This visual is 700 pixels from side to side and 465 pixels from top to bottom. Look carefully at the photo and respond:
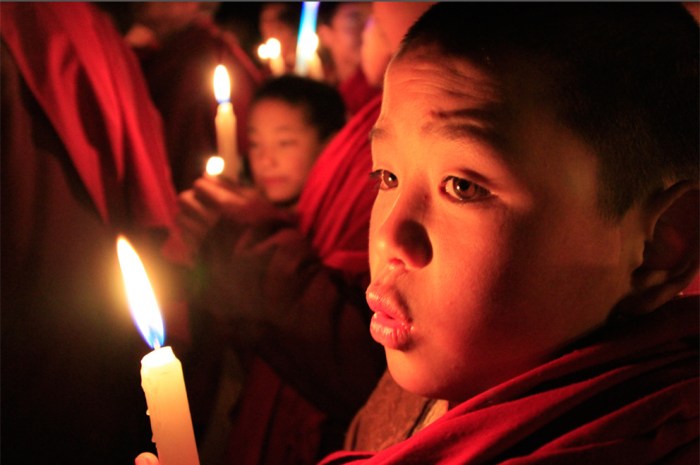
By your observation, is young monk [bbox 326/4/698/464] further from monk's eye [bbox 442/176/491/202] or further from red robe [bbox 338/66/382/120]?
red robe [bbox 338/66/382/120]

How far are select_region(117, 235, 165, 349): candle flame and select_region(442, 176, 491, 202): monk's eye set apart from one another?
358 mm

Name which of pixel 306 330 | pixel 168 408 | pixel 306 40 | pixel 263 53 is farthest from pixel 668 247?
pixel 263 53

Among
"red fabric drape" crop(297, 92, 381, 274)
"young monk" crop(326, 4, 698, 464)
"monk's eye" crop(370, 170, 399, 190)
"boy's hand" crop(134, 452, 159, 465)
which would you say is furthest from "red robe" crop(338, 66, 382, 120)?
"boy's hand" crop(134, 452, 159, 465)

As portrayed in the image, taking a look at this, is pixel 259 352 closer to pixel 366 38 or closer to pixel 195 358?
pixel 195 358

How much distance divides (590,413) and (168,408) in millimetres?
440

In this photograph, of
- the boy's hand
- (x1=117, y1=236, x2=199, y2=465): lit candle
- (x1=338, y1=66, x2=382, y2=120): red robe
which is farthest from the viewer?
(x1=338, y1=66, x2=382, y2=120): red robe

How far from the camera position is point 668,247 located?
709 mm

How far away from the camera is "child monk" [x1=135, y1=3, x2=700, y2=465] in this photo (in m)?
0.66

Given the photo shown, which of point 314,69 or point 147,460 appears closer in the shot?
point 147,460

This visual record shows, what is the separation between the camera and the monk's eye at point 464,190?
0.68 meters

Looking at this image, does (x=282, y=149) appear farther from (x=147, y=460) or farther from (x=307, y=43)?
(x=147, y=460)

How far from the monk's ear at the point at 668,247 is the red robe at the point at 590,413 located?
36 mm

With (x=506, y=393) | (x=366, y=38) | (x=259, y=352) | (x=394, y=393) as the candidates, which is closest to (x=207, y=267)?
(x=259, y=352)

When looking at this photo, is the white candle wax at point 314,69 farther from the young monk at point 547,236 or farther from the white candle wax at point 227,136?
the young monk at point 547,236
